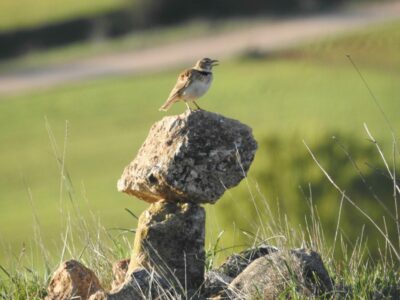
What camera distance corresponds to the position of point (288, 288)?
7.41 m

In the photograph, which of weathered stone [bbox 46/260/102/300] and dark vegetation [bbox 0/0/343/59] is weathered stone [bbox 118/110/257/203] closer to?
weathered stone [bbox 46/260/102/300]

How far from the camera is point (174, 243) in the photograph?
7.97 meters

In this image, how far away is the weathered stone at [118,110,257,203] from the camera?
7805 millimetres

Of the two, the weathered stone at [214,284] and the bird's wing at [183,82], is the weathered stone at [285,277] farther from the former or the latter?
the bird's wing at [183,82]

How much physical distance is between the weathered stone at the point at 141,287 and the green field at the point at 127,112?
2780 cm

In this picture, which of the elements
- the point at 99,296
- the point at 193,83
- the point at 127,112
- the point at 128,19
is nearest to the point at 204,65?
the point at 193,83

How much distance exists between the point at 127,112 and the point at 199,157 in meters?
41.1

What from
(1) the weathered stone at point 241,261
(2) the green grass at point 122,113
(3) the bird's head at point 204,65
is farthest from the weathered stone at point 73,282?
(2) the green grass at point 122,113

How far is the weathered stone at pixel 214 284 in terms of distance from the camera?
7941 mm

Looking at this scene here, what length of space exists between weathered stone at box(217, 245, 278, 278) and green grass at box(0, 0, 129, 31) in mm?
38448

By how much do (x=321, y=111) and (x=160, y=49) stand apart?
363 inches

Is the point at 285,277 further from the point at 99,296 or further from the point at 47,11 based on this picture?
the point at 47,11

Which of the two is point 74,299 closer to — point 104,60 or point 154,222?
point 154,222

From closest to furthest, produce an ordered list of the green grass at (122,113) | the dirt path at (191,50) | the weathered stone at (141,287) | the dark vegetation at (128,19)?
the weathered stone at (141,287), the green grass at (122,113), the dark vegetation at (128,19), the dirt path at (191,50)
